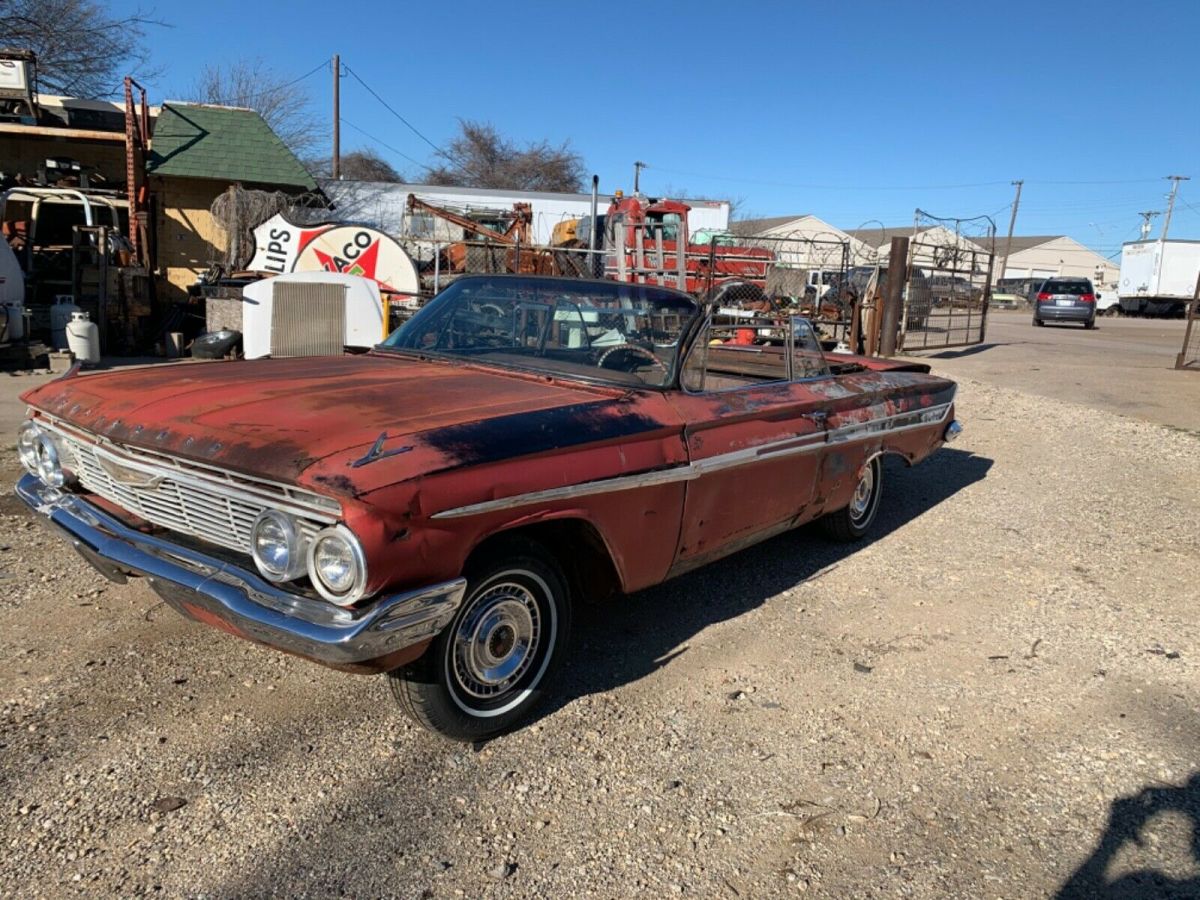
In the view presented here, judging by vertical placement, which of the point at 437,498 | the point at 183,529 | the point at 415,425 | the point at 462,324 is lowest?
the point at 183,529

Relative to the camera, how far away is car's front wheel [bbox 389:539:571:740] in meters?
2.71

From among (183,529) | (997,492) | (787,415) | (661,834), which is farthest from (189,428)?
(997,492)

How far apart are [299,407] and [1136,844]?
3.05 meters

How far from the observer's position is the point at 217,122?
54.5 feet

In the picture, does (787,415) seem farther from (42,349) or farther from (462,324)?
(42,349)

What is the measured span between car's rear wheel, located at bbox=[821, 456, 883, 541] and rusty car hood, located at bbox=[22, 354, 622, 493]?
7.61 ft

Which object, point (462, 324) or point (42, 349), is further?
point (42, 349)

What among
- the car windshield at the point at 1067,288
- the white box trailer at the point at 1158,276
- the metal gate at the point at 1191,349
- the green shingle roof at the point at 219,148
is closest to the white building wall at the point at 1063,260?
the white box trailer at the point at 1158,276

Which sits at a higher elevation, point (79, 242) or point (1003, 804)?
point (79, 242)

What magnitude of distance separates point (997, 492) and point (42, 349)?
11.2 m

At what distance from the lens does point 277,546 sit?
2463mm

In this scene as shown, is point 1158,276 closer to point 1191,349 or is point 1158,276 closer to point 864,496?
point 1191,349

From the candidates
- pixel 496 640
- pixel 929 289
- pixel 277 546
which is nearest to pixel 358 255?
pixel 496 640

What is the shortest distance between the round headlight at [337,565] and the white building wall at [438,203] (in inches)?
740
